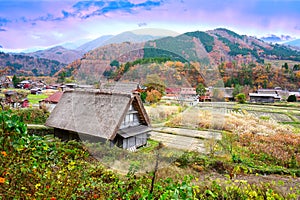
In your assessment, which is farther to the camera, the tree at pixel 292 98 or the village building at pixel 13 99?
the tree at pixel 292 98

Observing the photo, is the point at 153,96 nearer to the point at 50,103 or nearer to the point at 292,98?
the point at 50,103

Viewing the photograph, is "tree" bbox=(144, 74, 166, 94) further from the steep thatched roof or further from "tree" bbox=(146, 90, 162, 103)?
the steep thatched roof

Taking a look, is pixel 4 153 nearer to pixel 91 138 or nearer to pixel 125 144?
pixel 91 138

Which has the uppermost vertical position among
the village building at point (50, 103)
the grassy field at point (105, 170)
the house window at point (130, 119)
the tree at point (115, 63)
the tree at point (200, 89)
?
the tree at point (115, 63)

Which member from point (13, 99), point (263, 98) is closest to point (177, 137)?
point (13, 99)

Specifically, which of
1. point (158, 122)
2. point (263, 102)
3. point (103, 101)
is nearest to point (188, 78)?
point (158, 122)

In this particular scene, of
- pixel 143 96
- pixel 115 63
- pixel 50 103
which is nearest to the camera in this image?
pixel 115 63

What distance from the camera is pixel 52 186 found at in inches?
81.0

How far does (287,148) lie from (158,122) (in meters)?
11.1

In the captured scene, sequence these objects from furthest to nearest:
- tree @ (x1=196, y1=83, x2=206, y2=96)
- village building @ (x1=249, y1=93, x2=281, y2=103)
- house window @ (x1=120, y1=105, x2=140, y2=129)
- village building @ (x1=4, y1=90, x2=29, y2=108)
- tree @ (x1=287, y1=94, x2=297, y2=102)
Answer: tree @ (x1=287, y1=94, x2=297, y2=102)
village building @ (x1=249, y1=93, x2=281, y2=103)
village building @ (x1=4, y1=90, x2=29, y2=108)
house window @ (x1=120, y1=105, x2=140, y2=129)
tree @ (x1=196, y1=83, x2=206, y2=96)

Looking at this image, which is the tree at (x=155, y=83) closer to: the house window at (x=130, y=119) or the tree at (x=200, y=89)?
the tree at (x=200, y=89)

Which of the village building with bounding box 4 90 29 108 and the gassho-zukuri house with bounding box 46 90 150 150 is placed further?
the village building with bounding box 4 90 29 108

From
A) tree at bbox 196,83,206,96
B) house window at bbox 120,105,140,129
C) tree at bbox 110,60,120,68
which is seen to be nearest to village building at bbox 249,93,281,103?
house window at bbox 120,105,140,129

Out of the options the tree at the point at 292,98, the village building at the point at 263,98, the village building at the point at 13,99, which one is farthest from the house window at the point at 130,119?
the tree at the point at 292,98
